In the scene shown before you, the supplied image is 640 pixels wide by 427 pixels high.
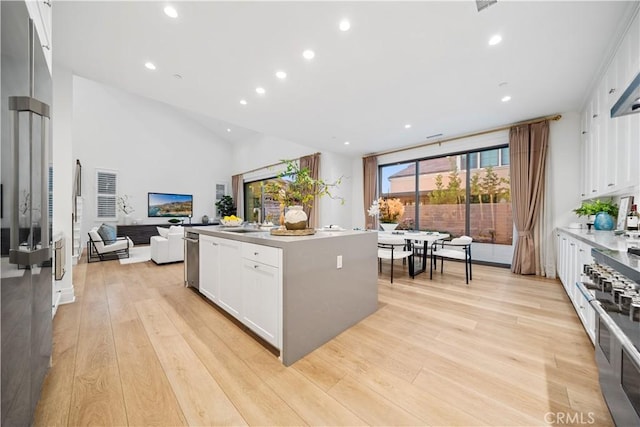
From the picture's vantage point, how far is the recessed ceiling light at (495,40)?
2174 mm

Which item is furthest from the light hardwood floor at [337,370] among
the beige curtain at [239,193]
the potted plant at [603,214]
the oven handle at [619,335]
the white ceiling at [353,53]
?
the beige curtain at [239,193]

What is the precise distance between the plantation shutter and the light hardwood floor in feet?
19.6

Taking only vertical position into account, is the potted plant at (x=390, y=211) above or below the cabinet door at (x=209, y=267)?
above

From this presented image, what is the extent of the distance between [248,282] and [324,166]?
15.7 ft

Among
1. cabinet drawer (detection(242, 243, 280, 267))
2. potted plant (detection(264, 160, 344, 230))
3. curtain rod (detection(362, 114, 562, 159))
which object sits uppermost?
curtain rod (detection(362, 114, 562, 159))

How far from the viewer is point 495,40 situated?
222 cm

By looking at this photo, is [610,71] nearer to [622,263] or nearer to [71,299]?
[622,263]

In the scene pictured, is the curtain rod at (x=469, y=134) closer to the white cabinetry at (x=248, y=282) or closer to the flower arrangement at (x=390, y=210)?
the flower arrangement at (x=390, y=210)

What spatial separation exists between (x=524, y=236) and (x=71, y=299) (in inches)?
256

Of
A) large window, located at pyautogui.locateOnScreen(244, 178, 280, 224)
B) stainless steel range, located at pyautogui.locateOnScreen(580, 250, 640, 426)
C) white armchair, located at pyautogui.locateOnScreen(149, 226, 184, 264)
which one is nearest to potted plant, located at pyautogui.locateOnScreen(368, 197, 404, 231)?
stainless steel range, located at pyautogui.locateOnScreen(580, 250, 640, 426)

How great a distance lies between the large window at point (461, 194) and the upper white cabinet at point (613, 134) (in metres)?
1.25

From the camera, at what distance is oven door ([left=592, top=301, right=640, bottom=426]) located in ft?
2.89

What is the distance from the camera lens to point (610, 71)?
7.96ft

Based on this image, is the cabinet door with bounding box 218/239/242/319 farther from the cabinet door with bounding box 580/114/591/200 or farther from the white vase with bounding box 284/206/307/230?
the cabinet door with bounding box 580/114/591/200
